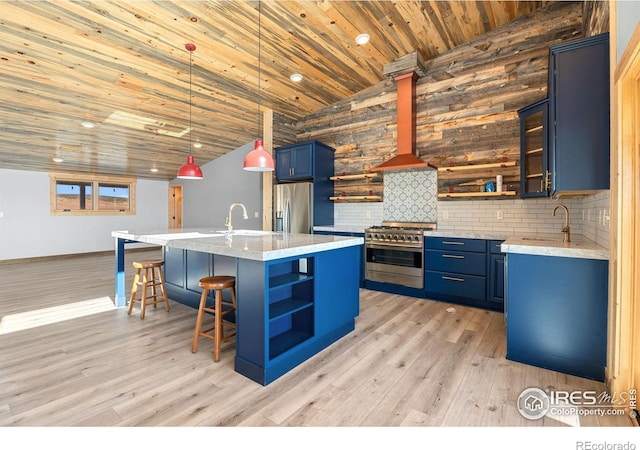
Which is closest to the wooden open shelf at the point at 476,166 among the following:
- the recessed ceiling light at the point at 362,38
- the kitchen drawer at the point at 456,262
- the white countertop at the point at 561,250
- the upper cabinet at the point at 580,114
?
the kitchen drawer at the point at 456,262

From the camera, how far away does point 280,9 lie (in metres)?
3.09

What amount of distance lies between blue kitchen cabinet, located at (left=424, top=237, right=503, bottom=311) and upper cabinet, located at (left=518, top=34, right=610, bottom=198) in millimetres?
1471

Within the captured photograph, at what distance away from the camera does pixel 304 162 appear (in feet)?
Answer: 16.9

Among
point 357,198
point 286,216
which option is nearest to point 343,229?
point 357,198

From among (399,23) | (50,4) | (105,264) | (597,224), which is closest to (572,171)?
(597,224)

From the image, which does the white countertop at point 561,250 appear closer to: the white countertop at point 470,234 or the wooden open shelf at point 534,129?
the white countertop at point 470,234

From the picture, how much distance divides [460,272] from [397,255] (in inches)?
32.6

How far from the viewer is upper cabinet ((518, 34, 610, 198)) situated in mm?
2031

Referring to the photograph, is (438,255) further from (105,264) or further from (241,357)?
(105,264)

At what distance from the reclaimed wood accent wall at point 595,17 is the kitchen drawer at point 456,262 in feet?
7.43

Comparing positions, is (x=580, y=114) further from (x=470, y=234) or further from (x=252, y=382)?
(x=252, y=382)

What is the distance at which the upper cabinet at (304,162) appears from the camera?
5.06m

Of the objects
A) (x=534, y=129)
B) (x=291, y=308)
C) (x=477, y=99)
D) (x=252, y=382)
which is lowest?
(x=252, y=382)
